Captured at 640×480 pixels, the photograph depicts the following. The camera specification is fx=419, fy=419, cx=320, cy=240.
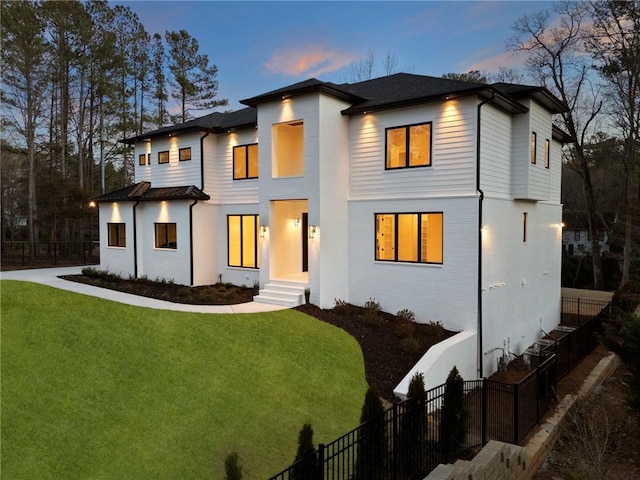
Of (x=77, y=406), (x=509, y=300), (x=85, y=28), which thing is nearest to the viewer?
(x=77, y=406)

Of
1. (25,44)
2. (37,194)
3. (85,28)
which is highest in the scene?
(85,28)

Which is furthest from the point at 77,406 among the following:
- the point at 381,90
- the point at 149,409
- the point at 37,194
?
the point at 37,194

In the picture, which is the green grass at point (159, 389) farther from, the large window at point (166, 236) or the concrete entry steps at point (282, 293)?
the large window at point (166, 236)

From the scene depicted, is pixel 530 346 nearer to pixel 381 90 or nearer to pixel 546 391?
pixel 546 391

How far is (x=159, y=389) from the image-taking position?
7.40m

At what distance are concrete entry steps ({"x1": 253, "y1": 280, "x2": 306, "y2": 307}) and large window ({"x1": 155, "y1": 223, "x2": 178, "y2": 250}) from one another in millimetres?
5060

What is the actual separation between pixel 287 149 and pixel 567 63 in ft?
67.3

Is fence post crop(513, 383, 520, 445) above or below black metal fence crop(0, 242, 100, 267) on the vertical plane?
below

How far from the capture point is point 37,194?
1055 inches

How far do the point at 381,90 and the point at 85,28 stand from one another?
21.2 m

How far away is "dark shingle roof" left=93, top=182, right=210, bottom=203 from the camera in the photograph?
53.2ft

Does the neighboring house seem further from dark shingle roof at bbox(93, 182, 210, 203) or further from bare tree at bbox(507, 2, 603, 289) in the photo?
bare tree at bbox(507, 2, 603, 289)

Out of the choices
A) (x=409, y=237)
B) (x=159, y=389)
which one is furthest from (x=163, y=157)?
(x=159, y=389)

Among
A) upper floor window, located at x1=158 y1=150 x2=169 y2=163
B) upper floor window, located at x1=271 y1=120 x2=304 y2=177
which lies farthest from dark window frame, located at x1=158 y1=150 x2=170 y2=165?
upper floor window, located at x1=271 y1=120 x2=304 y2=177
